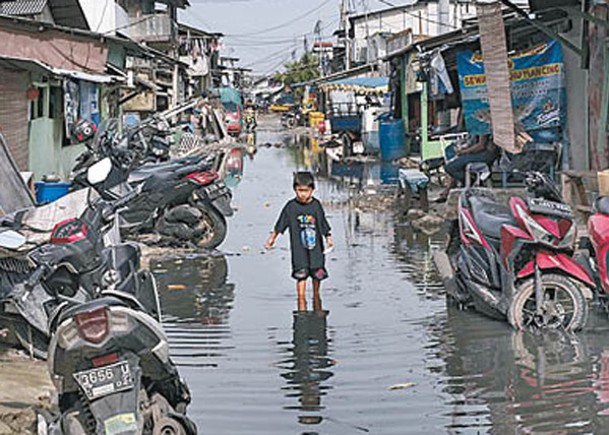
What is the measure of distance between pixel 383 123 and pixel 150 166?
714 inches

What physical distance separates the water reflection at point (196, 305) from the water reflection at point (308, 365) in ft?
1.83

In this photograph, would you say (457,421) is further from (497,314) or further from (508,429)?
(497,314)

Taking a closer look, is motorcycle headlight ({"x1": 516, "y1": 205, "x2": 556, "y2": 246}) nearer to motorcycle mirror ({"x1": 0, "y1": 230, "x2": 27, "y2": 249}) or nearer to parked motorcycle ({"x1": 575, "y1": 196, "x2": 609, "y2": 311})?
parked motorcycle ({"x1": 575, "y1": 196, "x2": 609, "y2": 311})

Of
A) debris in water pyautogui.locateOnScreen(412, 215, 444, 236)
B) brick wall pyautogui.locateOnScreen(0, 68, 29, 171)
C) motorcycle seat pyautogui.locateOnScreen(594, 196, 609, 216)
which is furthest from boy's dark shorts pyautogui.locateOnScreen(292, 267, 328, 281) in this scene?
brick wall pyautogui.locateOnScreen(0, 68, 29, 171)

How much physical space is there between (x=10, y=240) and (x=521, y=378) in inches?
137

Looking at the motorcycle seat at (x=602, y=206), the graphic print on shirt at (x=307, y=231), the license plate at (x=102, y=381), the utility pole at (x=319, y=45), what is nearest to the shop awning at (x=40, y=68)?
the graphic print on shirt at (x=307, y=231)

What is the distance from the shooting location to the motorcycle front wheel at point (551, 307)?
7.78m

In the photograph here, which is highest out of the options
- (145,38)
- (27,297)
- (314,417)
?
(145,38)

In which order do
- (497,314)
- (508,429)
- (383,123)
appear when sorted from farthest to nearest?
(383,123) < (497,314) < (508,429)

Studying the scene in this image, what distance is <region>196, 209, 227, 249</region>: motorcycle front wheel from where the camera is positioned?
1312cm

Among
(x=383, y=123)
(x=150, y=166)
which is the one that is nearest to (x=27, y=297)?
(x=150, y=166)

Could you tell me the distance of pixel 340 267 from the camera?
12.0 metres

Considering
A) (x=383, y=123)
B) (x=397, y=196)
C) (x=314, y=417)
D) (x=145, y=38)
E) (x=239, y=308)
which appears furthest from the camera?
(x=145, y=38)

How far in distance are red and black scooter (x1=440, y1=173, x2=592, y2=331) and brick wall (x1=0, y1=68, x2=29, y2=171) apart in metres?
11.0
